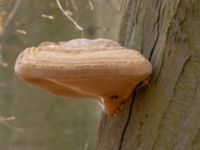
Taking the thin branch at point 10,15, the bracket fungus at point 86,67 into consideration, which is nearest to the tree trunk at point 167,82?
the bracket fungus at point 86,67

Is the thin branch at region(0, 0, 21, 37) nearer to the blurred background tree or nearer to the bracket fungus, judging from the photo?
the blurred background tree

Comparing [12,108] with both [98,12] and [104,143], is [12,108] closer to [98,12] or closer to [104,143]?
[98,12]

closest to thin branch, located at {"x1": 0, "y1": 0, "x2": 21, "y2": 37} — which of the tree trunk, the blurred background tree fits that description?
the blurred background tree

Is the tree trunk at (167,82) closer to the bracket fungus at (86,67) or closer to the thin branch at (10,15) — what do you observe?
the bracket fungus at (86,67)

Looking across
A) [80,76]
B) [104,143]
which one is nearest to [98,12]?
[104,143]

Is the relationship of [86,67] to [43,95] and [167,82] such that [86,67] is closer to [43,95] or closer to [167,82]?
[167,82]

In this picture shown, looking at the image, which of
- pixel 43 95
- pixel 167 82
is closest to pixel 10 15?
pixel 43 95
